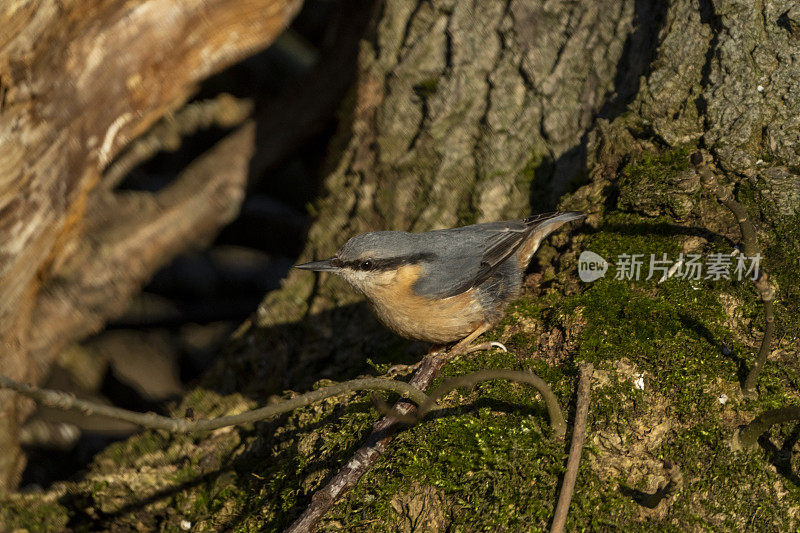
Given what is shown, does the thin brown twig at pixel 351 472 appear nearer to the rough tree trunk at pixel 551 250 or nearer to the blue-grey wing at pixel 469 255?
the rough tree trunk at pixel 551 250

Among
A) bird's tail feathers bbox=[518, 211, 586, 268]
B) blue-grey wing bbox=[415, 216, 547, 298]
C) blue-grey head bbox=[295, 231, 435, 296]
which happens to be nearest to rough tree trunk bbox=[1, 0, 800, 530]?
bird's tail feathers bbox=[518, 211, 586, 268]

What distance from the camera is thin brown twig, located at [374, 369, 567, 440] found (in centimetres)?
234

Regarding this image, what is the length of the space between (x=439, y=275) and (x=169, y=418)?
190 centimetres

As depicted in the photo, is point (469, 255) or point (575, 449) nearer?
point (575, 449)

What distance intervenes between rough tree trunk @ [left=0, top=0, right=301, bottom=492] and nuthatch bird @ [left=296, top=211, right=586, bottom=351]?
1616 mm

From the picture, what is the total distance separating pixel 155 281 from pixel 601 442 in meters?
4.66

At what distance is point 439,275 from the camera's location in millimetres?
3568

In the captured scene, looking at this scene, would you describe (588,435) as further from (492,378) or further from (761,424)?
(761,424)

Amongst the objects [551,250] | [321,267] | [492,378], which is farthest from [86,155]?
[492,378]

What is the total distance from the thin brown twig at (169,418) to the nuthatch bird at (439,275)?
906mm

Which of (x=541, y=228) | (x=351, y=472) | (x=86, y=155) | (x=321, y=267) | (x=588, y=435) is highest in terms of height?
(x=86, y=155)

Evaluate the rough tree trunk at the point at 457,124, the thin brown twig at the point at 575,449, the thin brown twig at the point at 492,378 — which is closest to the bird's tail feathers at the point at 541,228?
the rough tree trunk at the point at 457,124

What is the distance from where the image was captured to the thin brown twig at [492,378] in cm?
234

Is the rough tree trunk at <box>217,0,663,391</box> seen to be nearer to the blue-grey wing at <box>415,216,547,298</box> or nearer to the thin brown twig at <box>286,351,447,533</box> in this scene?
the blue-grey wing at <box>415,216,547,298</box>
